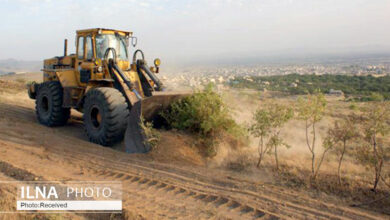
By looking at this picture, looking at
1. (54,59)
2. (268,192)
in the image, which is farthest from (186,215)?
(54,59)

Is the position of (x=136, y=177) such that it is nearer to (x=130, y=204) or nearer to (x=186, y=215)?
(x=130, y=204)

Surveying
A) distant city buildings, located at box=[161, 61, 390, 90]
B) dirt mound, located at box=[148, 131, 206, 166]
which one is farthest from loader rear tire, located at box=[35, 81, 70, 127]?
dirt mound, located at box=[148, 131, 206, 166]

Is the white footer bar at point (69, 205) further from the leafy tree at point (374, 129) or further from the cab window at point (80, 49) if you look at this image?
the cab window at point (80, 49)

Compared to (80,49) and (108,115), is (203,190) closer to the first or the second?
(108,115)

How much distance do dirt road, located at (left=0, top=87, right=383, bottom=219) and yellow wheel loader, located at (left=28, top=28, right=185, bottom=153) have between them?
490mm

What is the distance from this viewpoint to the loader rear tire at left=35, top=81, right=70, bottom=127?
9836mm

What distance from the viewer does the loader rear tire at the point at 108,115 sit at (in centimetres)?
776

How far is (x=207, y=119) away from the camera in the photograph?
730 centimetres

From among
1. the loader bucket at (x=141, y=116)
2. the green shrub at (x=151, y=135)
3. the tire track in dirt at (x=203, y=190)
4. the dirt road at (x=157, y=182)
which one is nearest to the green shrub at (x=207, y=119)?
the loader bucket at (x=141, y=116)

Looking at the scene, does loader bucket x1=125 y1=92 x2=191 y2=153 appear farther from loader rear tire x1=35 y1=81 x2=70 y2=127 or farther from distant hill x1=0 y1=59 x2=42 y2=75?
distant hill x1=0 y1=59 x2=42 y2=75

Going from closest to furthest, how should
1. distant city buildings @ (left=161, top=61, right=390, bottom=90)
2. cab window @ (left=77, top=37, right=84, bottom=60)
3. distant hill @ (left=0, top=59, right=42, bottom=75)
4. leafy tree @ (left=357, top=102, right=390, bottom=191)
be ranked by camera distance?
leafy tree @ (left=357, top=102, right=390, bottom=191) < cab window @ (left=77, top=37, right=84, bottom=60) < distant city buildings @ (left=161, top=61, right=390, bottom=90) < distant hill @ (left=0, top=59, right=42, bottom=75)

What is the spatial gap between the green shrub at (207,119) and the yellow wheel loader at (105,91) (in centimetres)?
52

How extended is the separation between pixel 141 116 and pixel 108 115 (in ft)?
3.27

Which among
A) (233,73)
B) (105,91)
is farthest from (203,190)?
(233,73)
